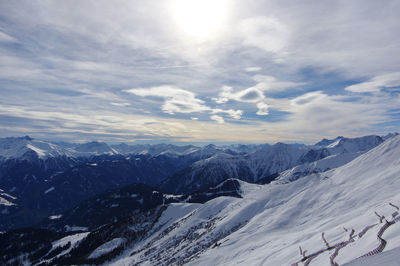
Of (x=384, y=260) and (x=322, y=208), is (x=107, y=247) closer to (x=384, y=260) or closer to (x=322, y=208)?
(x=322, y=208)

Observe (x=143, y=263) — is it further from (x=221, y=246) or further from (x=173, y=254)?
(x=221, y=246)

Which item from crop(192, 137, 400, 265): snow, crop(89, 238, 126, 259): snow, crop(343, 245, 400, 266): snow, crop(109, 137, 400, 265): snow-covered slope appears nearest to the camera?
crop(343, 245, 400, 266): snow

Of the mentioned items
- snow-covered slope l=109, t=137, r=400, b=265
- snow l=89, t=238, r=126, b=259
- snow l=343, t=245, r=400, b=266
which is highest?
snow l=343, t=245, r=400, b=266

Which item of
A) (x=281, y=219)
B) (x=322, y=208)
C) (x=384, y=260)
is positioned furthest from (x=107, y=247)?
(x=384, y=260)

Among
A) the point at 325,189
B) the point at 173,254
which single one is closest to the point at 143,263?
the point at 173,254

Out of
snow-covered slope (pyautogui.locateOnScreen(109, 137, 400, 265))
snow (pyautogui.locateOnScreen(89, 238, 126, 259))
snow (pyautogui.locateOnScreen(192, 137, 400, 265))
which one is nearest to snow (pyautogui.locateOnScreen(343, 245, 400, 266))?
snow-covered slope (pyautogui.locateOnScreen(109, 137, 400, 265))

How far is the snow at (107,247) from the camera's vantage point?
157525 mm

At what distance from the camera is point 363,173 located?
113 m

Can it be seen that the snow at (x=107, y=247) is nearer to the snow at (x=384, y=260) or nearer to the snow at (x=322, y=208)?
the snow at (x=322, y=208)

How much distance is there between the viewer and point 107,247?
162125mm

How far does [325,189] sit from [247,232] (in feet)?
165

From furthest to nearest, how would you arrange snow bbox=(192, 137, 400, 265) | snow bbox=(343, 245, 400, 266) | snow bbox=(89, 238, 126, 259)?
1. snow bbox=(89, 238, 126, 259)
2. snow bbox=(192, 137, 400, 265)
3. snow bbox=(343, 245, 400, 266)

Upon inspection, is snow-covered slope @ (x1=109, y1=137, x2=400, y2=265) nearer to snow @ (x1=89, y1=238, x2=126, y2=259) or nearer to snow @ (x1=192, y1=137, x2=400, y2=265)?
snow @ (x1=192, y1=137, x2=400, y2=265)

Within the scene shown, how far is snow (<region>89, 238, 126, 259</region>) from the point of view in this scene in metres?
158
